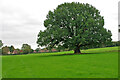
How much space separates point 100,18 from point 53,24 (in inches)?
583

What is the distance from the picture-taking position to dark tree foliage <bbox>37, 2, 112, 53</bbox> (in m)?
40.0

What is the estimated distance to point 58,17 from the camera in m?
43.1

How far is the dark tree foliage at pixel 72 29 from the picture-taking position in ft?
131

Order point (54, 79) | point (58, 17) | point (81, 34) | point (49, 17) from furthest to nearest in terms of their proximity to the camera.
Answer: point (49, 17) < point (58, 17) < point (81, 34) < point (54, 79)

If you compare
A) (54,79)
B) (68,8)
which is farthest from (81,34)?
(54,79)

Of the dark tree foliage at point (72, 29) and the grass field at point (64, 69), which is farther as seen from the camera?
the dark tree foliage at point (72, 29)

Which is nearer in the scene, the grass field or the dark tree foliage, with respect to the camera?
the grass field

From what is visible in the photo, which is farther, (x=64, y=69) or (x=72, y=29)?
(x=72, y=29)

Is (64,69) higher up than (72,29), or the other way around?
(72,29)

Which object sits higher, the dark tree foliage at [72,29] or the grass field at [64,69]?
the dark tree foliage at [72,29]

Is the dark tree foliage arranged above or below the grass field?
above

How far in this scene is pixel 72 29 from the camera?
144ft

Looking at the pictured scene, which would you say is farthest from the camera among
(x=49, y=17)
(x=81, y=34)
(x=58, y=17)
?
(x=49, y=17)

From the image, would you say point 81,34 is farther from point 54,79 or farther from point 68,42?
point 54,79
